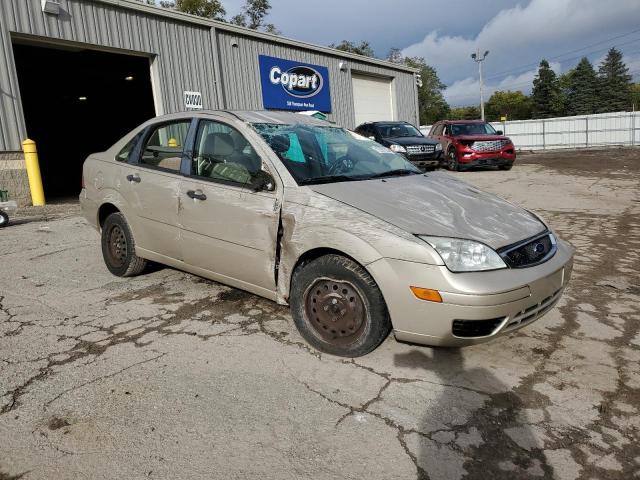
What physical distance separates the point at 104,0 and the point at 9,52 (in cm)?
249

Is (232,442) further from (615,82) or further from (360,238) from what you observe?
(615,82)

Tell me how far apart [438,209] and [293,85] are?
14734 mm

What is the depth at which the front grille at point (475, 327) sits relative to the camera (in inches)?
109

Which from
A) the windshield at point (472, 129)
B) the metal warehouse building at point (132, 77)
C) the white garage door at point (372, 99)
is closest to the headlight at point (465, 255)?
the metal warehouse building at point (132, 77)

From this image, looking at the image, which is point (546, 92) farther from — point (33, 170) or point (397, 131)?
point (33, 170)

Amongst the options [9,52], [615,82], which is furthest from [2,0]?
[615,82]

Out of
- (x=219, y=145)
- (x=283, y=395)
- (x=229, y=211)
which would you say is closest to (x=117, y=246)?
(x=219, y=145)

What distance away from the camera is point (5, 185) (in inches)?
390

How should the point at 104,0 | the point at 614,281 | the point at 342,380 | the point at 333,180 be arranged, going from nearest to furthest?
the point at 342,380, the point at 333,180, the point at 614,281, the point at 104,0

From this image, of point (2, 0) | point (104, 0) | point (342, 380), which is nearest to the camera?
point (342, 380)

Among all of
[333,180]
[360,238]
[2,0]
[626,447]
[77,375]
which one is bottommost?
Result: [626,447]

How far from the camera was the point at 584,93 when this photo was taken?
75688 millimetres

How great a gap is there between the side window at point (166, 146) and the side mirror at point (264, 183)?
0.97 m

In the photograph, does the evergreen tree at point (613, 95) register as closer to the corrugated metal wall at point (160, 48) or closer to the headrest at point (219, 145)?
the corrugated metal wall at point (160, 48)
